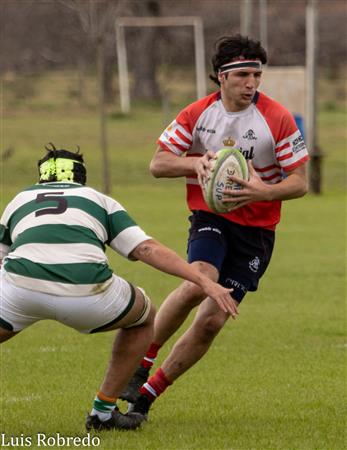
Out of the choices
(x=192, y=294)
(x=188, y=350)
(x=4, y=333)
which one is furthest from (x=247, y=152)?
(x=4, y=333)

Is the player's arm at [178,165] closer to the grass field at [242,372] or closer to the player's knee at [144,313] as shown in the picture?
the player's knee at [144,313]

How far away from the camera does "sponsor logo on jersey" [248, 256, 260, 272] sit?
720cm

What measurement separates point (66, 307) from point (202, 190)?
1.40m

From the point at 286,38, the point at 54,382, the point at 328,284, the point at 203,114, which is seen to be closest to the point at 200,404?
the point at 54,382

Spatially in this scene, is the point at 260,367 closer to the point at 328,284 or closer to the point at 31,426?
the point at 31,426

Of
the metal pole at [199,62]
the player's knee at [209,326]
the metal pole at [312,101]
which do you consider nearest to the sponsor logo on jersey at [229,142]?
the player's knee at [209,326]

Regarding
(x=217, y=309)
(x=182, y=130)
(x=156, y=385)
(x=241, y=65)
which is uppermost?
(x=241, y=65)

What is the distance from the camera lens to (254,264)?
7.21m

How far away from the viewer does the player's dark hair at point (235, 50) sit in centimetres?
716

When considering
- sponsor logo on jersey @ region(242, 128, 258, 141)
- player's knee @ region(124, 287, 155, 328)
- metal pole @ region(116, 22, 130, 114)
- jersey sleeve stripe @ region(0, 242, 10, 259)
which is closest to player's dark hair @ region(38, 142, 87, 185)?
jersey sleeve stripe @ region(0, 242, 10, 259)

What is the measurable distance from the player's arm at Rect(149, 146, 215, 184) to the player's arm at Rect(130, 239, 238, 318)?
2.94 feet

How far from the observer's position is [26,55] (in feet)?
157

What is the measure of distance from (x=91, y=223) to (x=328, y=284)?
8.08 m

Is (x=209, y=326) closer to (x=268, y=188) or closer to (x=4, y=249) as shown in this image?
(x=268, y=188)
